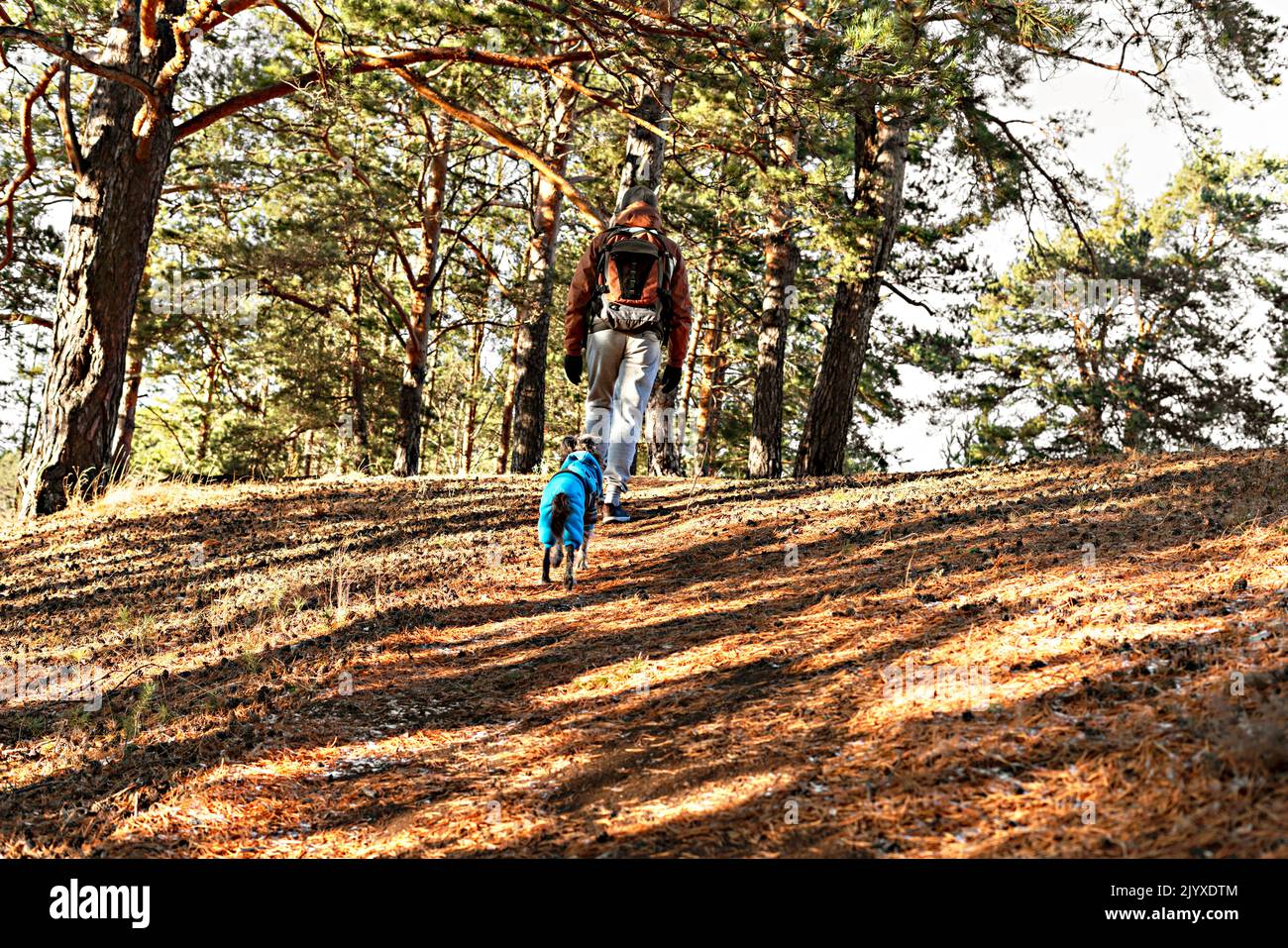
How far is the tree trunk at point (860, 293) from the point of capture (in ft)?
37.5

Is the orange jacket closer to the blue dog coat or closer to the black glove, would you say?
the black glove

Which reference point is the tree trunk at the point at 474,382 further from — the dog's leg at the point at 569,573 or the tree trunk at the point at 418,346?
the dog's leg at the point at 569,573

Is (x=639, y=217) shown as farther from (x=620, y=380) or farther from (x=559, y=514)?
(x=559, y=514)

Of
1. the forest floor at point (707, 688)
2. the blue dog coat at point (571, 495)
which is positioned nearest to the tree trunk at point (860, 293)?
the forest floor at point (707, 688)

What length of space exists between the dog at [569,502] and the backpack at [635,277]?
1.42m

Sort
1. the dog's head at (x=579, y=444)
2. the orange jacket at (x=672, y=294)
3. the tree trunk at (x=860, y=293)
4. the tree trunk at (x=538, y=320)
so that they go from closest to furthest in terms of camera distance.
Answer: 1. the dog's head at (x=579, y=444)
2. the orange jacket at (x=672, y=294)
3. the tree trunk at (x=860, y=293)
4. the tree trunk at (x=538, y=320)

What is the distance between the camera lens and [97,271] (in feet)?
31.9

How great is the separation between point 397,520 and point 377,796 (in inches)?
231

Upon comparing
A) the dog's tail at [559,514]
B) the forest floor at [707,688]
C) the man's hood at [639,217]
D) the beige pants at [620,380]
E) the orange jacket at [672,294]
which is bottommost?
Result: the forest floor at [707,688]

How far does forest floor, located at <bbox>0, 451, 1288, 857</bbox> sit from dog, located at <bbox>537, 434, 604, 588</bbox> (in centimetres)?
35

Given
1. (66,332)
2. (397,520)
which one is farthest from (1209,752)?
(66,332)

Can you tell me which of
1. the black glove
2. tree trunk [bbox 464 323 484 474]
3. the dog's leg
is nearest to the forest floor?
the dog's leg

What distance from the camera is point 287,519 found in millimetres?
9445

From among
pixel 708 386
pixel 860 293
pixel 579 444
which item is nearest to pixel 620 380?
pixel 579 444
